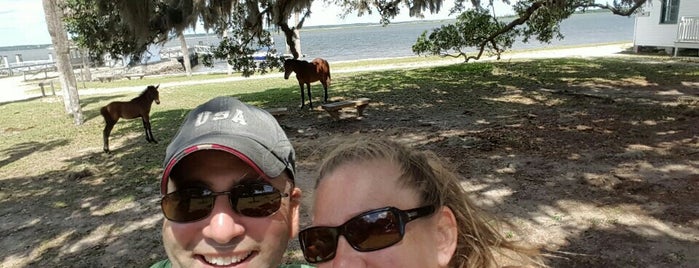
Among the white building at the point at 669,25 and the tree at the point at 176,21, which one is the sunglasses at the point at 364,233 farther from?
the white building at the point at 669,25

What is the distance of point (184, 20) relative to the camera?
316 inches

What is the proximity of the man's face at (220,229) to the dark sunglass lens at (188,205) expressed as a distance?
0.02 m

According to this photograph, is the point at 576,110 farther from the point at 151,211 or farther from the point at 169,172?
the point at 169,172

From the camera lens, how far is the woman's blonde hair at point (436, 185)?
1.14 m

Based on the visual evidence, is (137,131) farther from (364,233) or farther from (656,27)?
(656,27)

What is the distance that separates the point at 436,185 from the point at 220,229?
54cm

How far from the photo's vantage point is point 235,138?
3.95 feet

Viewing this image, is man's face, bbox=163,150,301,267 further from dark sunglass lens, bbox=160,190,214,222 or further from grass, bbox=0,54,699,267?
grass, bbox=0,54,699,267

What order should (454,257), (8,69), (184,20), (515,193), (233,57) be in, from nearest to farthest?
(454,257), (515,193), (184,20), (233,57), (8,69)

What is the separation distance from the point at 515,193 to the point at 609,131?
2921 mm

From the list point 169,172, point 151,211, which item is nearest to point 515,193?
point 151,211

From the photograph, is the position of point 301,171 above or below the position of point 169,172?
below

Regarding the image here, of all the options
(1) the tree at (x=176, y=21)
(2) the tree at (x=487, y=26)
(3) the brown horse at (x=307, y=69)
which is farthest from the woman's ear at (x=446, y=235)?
(2) the tree at (x=487, y=26)

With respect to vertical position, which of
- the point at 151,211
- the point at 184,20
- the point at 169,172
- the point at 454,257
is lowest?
the point at 151,211
